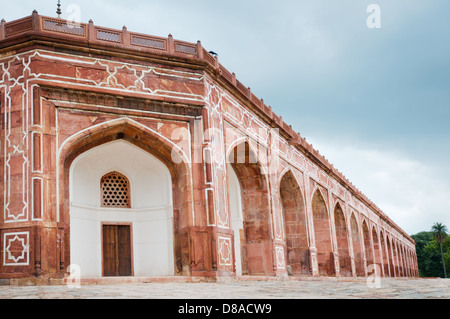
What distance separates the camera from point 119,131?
11.6 meters

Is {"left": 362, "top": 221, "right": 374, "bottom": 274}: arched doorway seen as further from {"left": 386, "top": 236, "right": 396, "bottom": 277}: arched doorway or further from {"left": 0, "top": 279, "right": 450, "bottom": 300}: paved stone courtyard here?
{"left": 0, "top": 279, "right": 450, "bottom": 300}: paved stone courtyard

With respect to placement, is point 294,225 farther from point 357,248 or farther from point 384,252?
point 384,252

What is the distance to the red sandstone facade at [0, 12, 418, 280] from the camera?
10070 millimetres

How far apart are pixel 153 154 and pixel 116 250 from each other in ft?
7.92

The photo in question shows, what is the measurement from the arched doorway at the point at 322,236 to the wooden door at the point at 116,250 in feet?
31.8

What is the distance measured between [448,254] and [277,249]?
178 feet

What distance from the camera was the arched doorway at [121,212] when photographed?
39.4 feet

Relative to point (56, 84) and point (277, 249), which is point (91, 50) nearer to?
point (56, 84)

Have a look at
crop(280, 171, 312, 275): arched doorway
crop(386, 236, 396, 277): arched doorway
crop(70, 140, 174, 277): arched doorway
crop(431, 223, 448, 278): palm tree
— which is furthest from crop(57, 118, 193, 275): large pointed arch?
crop(431, 223, 448, 278): palm tree

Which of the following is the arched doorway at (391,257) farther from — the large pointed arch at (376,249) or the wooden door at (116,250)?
the wooden door at (116,250)

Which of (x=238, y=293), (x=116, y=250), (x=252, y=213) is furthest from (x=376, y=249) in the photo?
(x=238, y=293)
